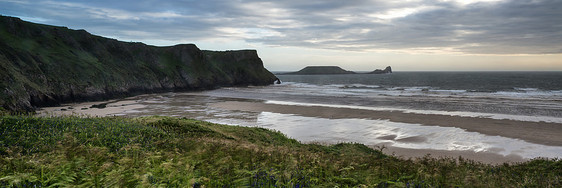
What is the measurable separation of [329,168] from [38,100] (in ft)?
121

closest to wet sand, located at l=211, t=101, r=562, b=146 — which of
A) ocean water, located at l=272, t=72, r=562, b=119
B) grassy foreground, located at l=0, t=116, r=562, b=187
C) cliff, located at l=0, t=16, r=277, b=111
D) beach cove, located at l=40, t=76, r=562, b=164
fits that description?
beach cove, located at l=40, t=76, r=562, b=164

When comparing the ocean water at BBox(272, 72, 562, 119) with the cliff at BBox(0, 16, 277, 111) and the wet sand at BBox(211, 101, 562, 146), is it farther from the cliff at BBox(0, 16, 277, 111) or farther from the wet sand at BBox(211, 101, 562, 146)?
the cliff at BBox(0, 16, 277, 111)

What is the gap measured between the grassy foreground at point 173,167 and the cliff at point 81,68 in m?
23.2

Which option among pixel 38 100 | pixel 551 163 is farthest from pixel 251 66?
pixel 551 163

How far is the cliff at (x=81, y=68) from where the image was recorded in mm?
32844

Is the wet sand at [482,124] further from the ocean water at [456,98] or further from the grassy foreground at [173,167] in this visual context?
the grassy foreground at [173,167]

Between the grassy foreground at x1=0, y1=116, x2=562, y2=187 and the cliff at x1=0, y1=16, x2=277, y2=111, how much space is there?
23203 millimetres

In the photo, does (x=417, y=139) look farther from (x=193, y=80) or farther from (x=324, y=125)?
(x=193, y=80)

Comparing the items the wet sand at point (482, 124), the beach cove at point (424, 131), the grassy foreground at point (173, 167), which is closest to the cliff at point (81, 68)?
the beach cove at point (424, 131)

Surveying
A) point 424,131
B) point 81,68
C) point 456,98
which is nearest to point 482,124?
point 424,131

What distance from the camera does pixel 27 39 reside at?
157 ft

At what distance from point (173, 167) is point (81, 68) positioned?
161 ft

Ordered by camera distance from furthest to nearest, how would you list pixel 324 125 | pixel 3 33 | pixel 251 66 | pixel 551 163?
pixel 251 66 < pixel 3 33 < pixel 324 125 < pixel 551 163

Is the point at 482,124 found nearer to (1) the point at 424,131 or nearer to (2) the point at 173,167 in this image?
(1) the point at 424,131
